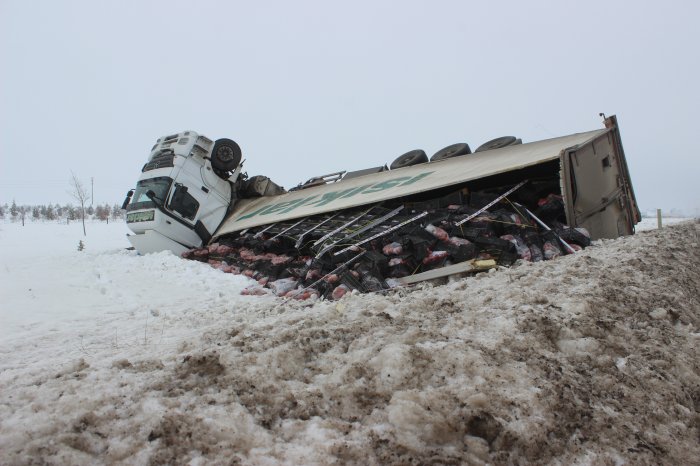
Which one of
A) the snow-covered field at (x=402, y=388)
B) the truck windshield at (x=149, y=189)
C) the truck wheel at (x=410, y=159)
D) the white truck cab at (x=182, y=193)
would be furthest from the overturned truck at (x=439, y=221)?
the snow-covered field at (x=402, y=388)

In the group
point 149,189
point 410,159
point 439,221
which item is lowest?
point 439,221

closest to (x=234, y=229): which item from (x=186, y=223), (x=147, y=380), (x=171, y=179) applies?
(x=186, y=223)

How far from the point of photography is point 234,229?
1134 centimetres

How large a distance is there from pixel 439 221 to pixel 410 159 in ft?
18.5

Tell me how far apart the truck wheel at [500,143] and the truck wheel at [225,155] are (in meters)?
7.36

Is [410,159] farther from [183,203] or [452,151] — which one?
[183,203]

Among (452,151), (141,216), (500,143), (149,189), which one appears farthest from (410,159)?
(141,216)

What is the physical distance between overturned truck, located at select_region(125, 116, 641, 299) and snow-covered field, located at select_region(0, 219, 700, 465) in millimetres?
2402

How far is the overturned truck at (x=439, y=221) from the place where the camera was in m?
6.29

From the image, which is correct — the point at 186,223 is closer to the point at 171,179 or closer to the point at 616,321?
the point at 171,179

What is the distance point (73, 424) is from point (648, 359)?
2984 millimetres

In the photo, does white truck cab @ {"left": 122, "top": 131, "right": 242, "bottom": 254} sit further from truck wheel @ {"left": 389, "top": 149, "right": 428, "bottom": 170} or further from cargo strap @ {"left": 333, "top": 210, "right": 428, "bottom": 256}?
cargo strap @ {"left": 333, "top": 210, "right": 428, "bottom": 256}

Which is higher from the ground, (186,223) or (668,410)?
(186,223)

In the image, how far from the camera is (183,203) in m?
11.9
